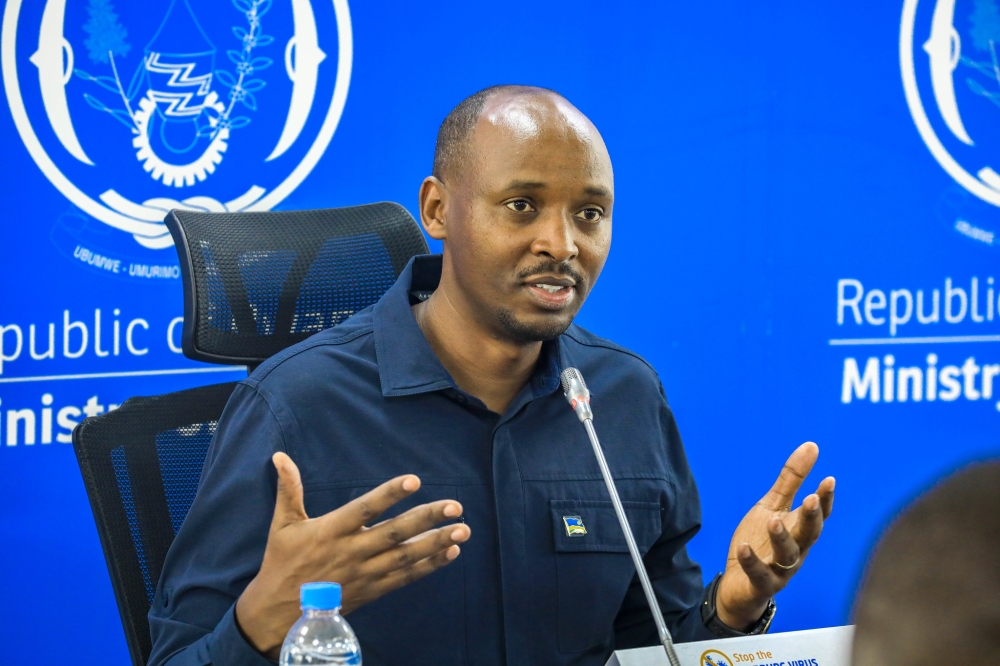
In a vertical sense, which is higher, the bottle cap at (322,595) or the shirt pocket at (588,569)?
the bottle cap at (322,595)

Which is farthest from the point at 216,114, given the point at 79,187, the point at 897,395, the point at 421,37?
the point at 897,395

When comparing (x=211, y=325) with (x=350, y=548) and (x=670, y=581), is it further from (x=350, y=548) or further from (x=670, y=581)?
(x=670, y=581)

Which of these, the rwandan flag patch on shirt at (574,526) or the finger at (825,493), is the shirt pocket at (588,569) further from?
the finger at (825,493)

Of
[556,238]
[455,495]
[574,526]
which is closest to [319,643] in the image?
[455,495]

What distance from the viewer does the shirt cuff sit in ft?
3.38

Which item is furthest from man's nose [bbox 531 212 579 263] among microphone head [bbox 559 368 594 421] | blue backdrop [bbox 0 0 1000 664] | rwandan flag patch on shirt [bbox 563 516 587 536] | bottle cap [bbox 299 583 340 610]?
blue backdrop [bbox 0 0 1000 664]

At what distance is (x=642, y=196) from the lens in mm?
2422

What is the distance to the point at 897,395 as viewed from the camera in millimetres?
2551

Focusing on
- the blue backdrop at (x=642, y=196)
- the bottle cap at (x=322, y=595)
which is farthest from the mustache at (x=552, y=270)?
the blue backdrop at (x=642, y=196)

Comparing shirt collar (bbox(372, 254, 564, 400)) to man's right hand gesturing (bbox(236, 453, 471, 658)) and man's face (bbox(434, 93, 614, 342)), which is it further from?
man's right hand gesturing (bbox(236, 453, 471, 658))

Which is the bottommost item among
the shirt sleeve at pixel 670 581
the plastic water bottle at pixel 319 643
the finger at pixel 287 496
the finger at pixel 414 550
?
the shirt sleeve at pixel 670 581

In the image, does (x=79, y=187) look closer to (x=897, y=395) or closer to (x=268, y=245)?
(x=268, y=245)

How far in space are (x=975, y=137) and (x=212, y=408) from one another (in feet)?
6.67

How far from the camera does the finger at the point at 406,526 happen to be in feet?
2.99
